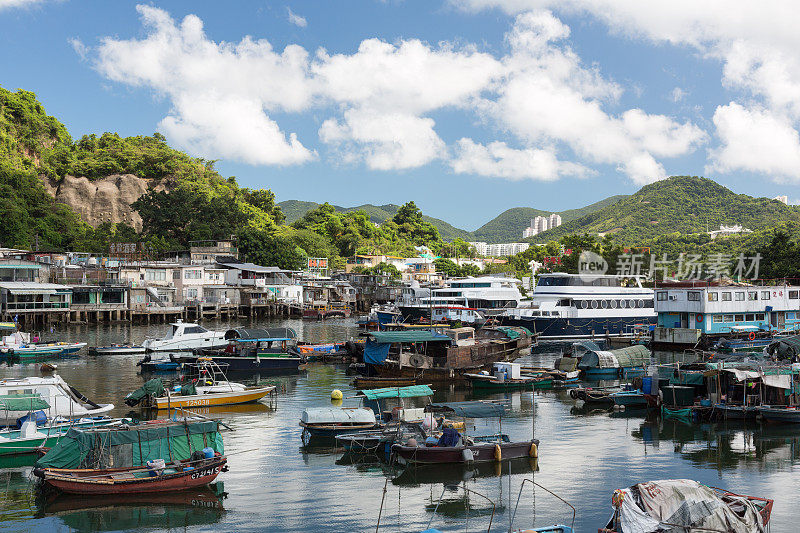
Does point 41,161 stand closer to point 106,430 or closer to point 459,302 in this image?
point 459,302

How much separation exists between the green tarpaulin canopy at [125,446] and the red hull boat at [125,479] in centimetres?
32

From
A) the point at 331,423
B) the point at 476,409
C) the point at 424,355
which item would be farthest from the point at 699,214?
the point at 331,423

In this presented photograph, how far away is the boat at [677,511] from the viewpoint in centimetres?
1324

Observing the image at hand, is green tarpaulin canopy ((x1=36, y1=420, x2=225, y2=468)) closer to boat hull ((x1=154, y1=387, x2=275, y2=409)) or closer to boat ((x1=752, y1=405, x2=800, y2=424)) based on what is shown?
boat hull ((x1=154, y1=387, x2=275, y2=409))

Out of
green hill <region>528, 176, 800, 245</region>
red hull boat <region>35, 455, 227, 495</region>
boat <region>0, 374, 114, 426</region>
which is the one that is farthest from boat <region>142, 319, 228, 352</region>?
green hill <region>528, 176, 800, 245</region>

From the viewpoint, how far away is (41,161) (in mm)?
110500

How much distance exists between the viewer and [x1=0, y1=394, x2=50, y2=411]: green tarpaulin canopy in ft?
78.1

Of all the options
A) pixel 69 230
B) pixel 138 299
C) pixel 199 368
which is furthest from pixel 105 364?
pixel 69 230

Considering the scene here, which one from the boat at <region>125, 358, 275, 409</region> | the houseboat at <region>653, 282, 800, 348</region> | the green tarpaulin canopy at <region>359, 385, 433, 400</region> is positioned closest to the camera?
the green tarpaulin canopy at <region>359, 385, 433, 400</region>

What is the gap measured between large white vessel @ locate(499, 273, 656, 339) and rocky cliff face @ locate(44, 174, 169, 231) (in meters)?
78.4

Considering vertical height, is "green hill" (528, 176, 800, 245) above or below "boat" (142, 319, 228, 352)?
above

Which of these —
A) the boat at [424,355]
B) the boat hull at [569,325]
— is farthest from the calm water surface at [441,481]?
the boat hull at [569,325]

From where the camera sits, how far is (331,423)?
83.7ft

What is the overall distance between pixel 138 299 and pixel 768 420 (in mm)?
66820
